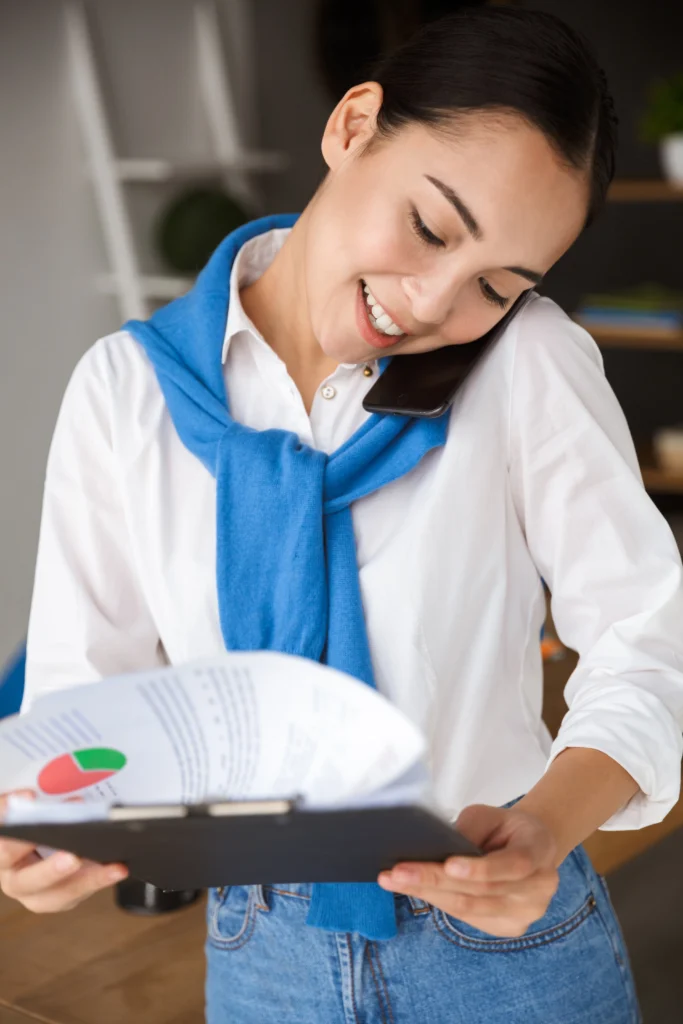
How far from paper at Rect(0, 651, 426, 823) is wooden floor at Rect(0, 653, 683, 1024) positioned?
2.54ft

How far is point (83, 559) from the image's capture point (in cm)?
114

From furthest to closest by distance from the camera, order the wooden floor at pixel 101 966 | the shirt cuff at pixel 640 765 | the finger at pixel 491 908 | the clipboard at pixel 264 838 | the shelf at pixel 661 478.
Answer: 1. the shelf at pixel 661 478
2. the wooden floor at pixel 101 966
3. the shirt cuff at pixel 640 765
4. the finger at pixel 491 908
5. the clipboard at pixel 264 838

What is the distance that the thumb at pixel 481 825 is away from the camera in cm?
82

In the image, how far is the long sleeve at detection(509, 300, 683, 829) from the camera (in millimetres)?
934

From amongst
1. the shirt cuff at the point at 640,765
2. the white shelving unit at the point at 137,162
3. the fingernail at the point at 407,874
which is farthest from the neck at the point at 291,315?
the white shelving unit at the point at 137,162

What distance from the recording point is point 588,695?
0.96 metres

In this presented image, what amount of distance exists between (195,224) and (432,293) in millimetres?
3137

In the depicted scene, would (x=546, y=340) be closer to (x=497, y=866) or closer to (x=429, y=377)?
(x=429, y=377)

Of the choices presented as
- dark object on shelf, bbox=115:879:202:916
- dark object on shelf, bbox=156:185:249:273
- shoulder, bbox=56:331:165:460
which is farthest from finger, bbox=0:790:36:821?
dark object on shelf, bbox=156:185:249:273

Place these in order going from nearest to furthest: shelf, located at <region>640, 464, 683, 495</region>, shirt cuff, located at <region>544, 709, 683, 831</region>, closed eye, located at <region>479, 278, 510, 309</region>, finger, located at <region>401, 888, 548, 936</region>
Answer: finger, located at <region>401, 888, 548, 936</region> < shirt cuff, located at <region>544, 709, 683, 831</region> < closed eye, located at <region>479, 278, 510, 309</region> < shelf, located at <region>640, 464, 683, 495</region>

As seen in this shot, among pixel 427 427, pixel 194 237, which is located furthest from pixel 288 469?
pixel 194 237

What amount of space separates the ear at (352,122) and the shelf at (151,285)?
9.60 ft

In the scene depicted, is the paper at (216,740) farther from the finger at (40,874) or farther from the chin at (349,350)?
the chin at (349,350)

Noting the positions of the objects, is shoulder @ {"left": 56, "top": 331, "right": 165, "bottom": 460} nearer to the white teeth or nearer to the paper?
the white teeth
